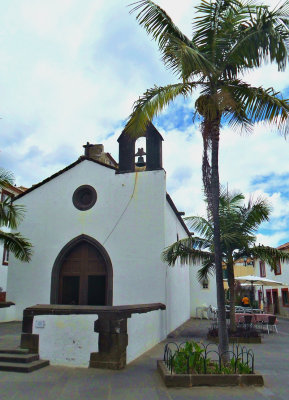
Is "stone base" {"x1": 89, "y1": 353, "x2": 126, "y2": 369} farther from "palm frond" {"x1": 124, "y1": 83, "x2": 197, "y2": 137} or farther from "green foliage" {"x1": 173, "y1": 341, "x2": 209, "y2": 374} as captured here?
"palm frond" {"x1": 124, "y1": 83, "x2": 197, "y2": 137}

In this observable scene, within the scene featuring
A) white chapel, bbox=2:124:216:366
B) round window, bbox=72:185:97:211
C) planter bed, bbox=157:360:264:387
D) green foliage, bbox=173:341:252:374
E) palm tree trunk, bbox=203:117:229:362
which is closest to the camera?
planter bed, bbox=157:360:264:387

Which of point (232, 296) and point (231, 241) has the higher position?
point (231, 241)

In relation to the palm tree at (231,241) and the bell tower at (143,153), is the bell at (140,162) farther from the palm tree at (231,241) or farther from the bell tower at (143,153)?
the palm tree at (231,241)

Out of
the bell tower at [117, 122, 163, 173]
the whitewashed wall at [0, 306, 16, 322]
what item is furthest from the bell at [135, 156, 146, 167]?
the whitewashed wall at [0, 306, 16, 322]

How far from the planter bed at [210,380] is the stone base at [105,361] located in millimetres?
1452

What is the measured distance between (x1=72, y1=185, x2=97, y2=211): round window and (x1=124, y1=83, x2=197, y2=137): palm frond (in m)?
7.64

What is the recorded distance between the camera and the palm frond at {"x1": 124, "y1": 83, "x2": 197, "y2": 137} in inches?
307

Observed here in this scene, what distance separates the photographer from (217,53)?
802cm

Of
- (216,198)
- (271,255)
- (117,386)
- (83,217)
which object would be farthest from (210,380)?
(83,217)

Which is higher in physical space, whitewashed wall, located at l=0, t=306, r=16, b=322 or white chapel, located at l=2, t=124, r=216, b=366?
white chapel, located at l=2, t=124, r=216, b=366

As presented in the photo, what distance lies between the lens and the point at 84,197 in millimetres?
15680

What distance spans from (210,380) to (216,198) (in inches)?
136

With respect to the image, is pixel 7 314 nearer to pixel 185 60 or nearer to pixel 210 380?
pixel 210 380

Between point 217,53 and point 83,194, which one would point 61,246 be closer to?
point 83,194
